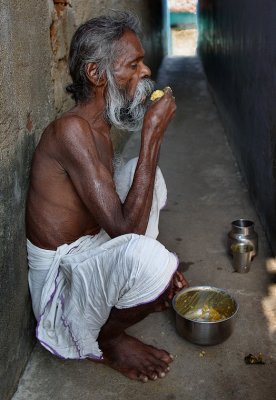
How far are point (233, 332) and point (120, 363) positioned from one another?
0.64 m

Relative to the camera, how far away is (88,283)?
2.30m

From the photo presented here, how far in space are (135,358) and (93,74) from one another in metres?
1.37

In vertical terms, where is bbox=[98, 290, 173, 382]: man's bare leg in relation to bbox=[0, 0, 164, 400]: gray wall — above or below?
below

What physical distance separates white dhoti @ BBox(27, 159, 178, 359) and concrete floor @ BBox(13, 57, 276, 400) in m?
0.16

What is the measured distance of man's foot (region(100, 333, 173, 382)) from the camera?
241 cm

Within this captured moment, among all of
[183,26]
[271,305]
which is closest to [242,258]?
[271,305]

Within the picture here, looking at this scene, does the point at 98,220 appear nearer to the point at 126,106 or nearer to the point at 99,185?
the point at 99,185

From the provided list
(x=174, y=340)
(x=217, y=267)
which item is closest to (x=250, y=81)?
(x=217, y=267)

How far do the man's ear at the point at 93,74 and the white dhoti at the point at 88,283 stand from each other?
755 mm

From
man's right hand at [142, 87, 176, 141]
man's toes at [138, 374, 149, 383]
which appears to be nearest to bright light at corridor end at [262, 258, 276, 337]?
man's toes at [138, 374, 149, 383]

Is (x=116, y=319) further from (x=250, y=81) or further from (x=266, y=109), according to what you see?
(x=250, y=81)

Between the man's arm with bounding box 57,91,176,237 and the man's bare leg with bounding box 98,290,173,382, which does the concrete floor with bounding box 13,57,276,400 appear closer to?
the man's bare leg with bounding box 98,290,173,382

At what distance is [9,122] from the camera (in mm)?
2168

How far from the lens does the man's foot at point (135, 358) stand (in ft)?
7.92
